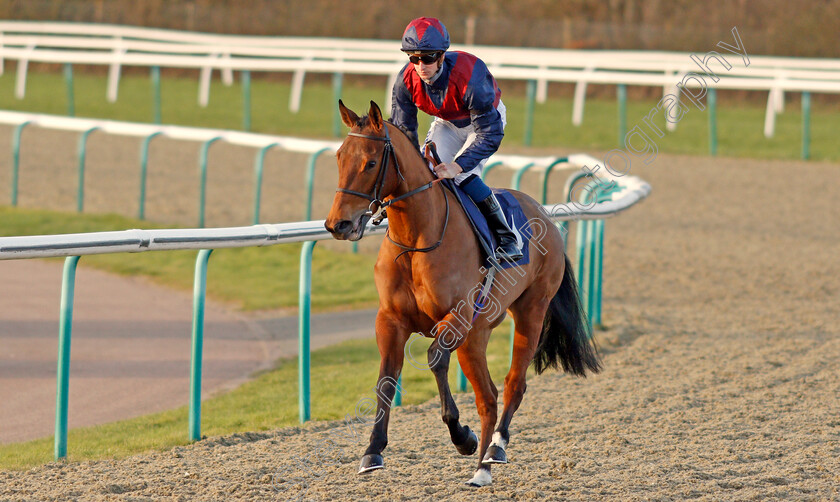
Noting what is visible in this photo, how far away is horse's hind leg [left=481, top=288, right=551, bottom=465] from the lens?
422cm

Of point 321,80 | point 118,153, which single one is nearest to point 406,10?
point 321,80

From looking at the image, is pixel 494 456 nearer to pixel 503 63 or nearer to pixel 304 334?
pixel 304 334

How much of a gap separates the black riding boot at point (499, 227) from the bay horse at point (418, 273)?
121mm

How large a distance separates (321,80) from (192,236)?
69.0ft

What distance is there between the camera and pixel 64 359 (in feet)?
13.9

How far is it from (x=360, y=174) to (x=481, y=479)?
133 centimetres

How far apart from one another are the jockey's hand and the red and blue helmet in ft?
1.47

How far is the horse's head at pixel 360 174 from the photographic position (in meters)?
3.60

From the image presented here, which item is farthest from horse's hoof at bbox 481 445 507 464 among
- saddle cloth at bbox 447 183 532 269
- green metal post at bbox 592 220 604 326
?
green metal post at bbox 592 220 604 326

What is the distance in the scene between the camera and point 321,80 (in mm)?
25250

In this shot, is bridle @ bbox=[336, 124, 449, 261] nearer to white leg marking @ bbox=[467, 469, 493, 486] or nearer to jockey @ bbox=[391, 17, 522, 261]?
→ jockey @ bbox=[391, 17, 522, 261]

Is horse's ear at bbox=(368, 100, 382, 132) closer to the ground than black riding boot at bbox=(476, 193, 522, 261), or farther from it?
farther from it


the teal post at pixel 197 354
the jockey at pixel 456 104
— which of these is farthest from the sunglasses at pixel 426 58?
the teal post at pixel 197 354

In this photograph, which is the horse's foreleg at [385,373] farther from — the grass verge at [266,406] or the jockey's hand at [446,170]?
the grass verge at [266,406]
